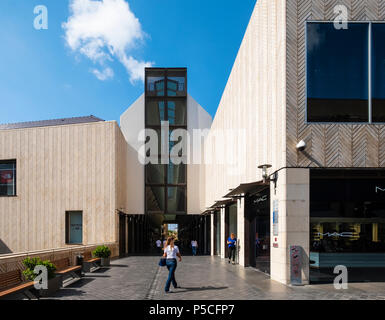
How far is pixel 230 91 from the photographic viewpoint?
2111cm

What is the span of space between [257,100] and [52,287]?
9.29m

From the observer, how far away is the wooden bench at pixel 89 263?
1574 centimetres

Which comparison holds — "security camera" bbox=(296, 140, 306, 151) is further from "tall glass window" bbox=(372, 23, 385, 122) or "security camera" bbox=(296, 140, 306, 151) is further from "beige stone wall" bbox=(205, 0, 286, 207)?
"tall glass window" bbox=(372, 23, 385, 122)

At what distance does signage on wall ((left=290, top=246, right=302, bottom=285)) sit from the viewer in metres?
11.0

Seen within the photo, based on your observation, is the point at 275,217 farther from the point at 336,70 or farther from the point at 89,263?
the point at 89,263

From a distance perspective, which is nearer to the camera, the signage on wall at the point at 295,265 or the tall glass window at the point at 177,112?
the signage on wall at the point at 295,265

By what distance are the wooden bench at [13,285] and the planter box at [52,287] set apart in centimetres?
24

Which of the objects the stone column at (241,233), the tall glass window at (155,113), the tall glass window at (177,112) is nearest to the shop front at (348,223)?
the stone column at (241,233)

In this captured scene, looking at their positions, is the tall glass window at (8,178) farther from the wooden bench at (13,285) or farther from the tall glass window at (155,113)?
the wooden bench at (13,285)

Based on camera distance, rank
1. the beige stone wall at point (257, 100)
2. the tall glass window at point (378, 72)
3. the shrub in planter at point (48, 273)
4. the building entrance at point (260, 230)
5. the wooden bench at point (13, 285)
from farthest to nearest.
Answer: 1. the building entrance at point (260, 230)
2. the beige stone wall at point (257, 100)
3. the tall glass window at point (378, 72)
4. the shrub in planter at point (48, 273)
5. the wooden bench at point (13, 285)

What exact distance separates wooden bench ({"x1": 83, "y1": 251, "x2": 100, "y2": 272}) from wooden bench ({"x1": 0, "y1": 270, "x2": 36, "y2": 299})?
583 centimetres

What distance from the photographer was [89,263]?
16031 mm
